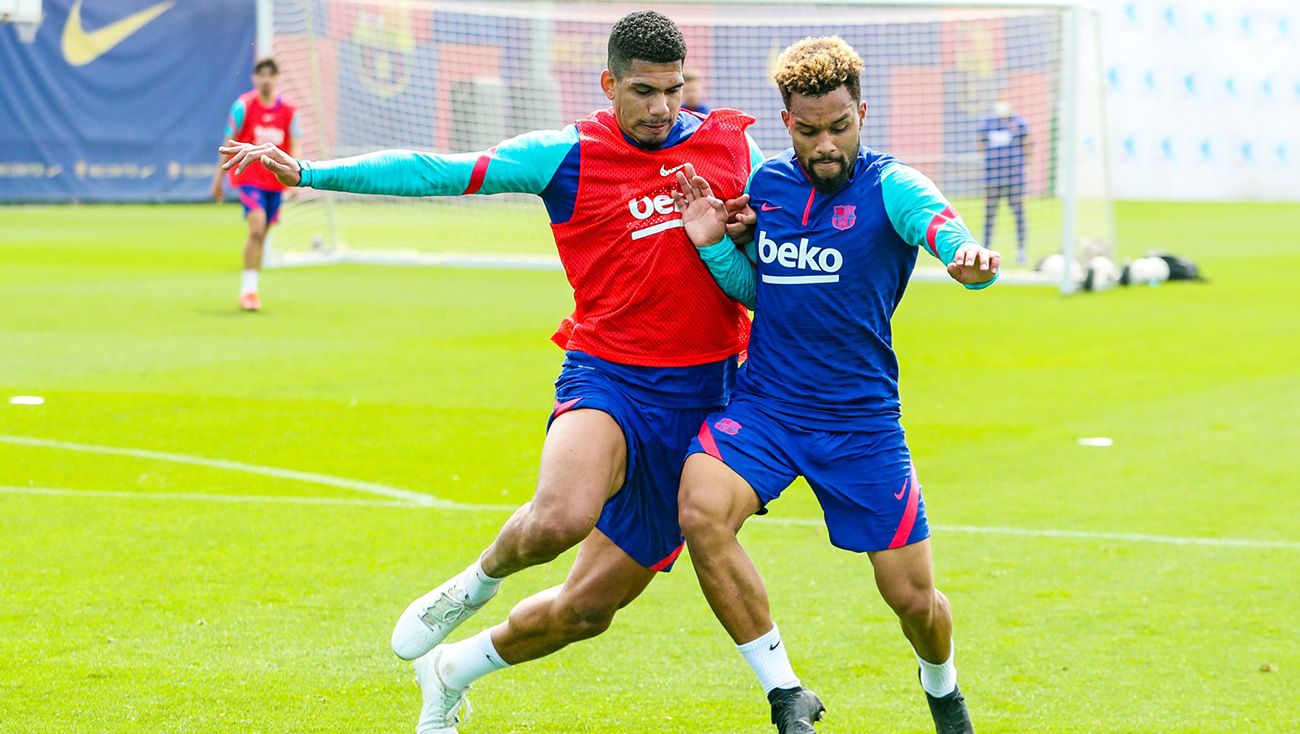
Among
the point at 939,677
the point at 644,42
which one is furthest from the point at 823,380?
the point at 644,42

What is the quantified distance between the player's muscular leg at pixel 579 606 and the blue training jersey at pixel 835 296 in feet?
2.26

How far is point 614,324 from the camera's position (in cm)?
532

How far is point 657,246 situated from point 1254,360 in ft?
34.6

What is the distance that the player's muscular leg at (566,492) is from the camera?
16.1 ft

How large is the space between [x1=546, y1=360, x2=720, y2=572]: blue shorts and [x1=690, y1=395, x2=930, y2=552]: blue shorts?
0.24 metres

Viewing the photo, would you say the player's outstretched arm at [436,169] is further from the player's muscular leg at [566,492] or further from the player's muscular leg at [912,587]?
the player's muscular leg at [912,587]

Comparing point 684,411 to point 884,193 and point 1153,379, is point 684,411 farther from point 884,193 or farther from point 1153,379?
point 1153,379

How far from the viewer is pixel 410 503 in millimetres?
8680

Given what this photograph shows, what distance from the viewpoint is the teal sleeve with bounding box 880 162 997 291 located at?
15.5 feet

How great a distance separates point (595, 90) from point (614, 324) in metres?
20.0

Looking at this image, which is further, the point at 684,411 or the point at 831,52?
the point at 684,411

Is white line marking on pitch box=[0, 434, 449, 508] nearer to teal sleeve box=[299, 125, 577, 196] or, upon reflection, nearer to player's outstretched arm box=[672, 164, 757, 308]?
teal sleeve box=[299, 125, 577, 196]

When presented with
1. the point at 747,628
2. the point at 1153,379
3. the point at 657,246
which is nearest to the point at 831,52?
the point at 657,246


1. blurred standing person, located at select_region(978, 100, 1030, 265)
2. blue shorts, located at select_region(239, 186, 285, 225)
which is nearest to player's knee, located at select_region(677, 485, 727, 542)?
blue shorts, located at select_region(239, 186, 285, 225)
